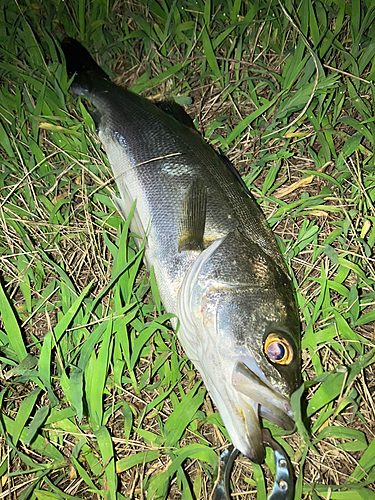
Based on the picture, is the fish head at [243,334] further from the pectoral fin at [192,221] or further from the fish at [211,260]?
the pectoral fin at [192,221]

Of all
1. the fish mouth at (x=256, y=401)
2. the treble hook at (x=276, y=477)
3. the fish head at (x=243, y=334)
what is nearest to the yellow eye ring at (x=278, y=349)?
the fish head at (x=243, y=334)

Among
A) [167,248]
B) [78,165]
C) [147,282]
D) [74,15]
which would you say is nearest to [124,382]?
[147,282]

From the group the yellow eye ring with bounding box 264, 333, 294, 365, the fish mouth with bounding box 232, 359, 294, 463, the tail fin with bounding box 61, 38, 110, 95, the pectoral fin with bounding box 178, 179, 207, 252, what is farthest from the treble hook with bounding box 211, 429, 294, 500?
the tail fin with bounding box 61, 38, 110, 95

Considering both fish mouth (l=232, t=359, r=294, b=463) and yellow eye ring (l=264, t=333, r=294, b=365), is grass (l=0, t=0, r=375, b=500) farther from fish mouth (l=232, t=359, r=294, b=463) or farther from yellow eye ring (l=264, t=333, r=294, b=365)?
yellow eye ring (l=264, t=333, r=294, b=365)

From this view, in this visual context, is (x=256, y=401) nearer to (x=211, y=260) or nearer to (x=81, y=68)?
(x=211, y=260)

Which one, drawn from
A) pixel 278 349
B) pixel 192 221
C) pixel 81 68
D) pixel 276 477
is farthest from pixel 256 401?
pixel 81 68

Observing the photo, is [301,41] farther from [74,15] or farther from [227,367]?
[227,367]
